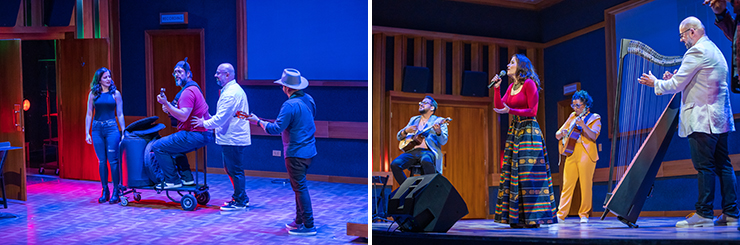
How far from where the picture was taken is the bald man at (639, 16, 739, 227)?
9.56ft

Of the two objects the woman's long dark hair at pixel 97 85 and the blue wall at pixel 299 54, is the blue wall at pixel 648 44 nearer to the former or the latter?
the blue wall at pixel 299 54

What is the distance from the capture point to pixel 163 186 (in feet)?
15.6

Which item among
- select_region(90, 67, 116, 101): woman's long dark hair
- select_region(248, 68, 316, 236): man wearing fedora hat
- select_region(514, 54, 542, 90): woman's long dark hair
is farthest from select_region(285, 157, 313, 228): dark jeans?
select_region(90, 67, 116, 101): woman's long dark hair

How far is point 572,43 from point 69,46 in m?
5.13

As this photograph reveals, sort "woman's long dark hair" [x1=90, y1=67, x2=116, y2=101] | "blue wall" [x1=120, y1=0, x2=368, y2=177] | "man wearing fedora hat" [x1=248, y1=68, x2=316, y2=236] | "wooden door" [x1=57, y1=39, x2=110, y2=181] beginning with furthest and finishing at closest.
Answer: "blue wall" [x1=120, y1=0, x2=368, y2=177] < "wooden door" [x1=57, y1=39, x2=110, y2=181] < "woman's long dark hair" [x1=90, y1=67, x2=116, y2=101] < "man wearing fedora hat" [x1=248, y1=68, x2=316, y2=236]

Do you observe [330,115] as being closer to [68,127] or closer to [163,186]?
[163,186]

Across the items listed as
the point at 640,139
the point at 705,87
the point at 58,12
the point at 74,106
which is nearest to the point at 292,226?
the point at 640,139

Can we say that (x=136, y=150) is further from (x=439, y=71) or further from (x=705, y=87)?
(x=705, y=87)

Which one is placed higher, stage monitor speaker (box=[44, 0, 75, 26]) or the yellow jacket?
stage monitor speaker (box=[44, 0, 75, 26])

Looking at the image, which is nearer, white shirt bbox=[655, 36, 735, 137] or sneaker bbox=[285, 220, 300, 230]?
white shirt bbox=[655, 36, 735, 137]

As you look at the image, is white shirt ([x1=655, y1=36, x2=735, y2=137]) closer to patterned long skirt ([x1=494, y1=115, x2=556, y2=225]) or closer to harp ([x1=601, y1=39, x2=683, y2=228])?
harp ([x1=601, y1=39, x2=683, y2=228])

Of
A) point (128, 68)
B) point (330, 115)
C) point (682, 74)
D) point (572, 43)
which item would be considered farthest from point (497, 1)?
point (128, 68)

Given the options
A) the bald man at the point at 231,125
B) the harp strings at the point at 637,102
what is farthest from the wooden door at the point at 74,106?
the harp strings at the point at 637,102

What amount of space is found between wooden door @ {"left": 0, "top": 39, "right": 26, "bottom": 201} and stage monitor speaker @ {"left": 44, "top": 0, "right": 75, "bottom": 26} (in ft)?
4.22
